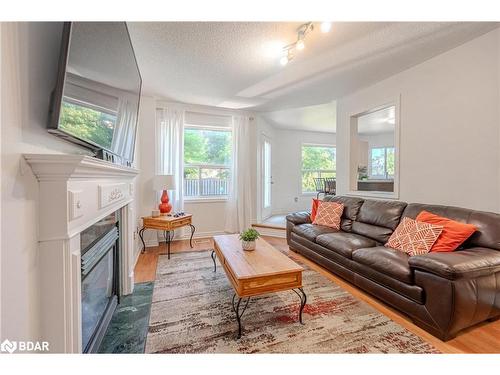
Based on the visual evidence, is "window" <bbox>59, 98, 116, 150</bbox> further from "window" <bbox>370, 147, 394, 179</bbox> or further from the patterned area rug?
"window" <bbox>370, 147, 394, 179</bbox>

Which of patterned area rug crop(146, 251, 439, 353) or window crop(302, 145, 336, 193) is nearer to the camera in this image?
patterned area rug crop(146, 251, 439, 353)

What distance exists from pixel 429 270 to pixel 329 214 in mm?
1661

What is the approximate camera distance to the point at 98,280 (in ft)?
5.36

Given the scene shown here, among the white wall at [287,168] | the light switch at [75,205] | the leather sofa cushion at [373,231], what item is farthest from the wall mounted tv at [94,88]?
the white wall at [287,168]

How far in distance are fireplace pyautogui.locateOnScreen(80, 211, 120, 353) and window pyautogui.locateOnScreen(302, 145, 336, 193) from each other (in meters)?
5.36

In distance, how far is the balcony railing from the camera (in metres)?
4.36

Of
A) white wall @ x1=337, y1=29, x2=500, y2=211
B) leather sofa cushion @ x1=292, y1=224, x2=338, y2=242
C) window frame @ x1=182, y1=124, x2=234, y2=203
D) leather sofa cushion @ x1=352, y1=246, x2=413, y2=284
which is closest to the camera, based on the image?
leather sofa cushion @ x1=352, y1=246, x2=413, y2=284

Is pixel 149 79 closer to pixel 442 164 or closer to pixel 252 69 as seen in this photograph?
pixel 252 69

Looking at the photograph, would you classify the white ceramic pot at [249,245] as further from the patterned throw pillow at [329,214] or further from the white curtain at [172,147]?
the white curtain at [172,147]

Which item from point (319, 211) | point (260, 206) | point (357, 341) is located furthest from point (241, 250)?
point (260, 206)

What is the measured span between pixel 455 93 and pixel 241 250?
2.77m

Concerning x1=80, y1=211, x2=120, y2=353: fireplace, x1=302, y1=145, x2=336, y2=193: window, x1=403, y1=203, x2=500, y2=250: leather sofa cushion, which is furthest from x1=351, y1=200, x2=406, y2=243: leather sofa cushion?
x1=302, y1=145, x2=336, y2=193: window

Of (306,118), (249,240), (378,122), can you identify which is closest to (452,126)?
(249,240)

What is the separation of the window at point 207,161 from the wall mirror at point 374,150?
7.45ft
